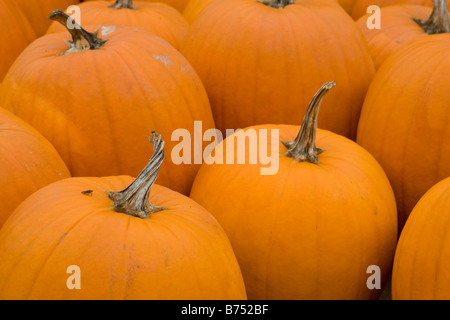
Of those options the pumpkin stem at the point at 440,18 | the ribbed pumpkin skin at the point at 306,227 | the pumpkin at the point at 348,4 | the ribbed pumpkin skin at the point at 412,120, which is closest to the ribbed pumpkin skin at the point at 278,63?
the ribbed pumpkin skin at the point at 412,120

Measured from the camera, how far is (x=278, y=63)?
199cm

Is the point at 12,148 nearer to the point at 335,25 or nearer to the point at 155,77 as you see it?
the point at 155,77

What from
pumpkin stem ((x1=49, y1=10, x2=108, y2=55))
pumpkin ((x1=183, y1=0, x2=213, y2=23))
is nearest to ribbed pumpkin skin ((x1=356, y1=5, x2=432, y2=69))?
pumpkin ((x1=183, y1=0, x2=213, y2=23))

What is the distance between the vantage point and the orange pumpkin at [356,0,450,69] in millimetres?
2215

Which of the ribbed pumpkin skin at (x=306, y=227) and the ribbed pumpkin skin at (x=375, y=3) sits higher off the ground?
the ribbed pumpkin skin at (x=375, y=3)

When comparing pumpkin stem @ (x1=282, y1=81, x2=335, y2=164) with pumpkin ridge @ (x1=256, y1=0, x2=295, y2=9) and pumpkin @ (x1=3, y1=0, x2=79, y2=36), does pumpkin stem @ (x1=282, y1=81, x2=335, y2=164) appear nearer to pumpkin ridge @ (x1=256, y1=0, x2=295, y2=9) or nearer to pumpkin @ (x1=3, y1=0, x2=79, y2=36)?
pumpkin ridge @ (x1=256, y1=0, x2=295, y2=9)

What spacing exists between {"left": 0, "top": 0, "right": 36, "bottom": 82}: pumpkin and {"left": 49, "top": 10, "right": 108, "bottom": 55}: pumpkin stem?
61 centimetres

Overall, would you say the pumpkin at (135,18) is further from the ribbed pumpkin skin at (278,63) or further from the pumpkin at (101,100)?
the pumpkin at (101,100)

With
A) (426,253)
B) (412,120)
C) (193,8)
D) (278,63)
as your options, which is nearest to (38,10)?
(193,8)

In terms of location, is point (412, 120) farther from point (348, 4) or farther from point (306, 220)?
point (348, 4)

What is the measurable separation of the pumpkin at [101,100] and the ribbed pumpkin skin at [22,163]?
103 mm

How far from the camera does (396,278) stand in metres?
1.45

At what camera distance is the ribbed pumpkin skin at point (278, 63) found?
1997 millimetres
